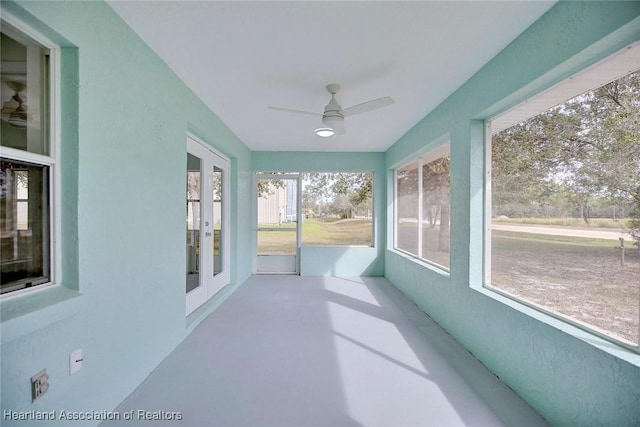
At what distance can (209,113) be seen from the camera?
11.0 feet

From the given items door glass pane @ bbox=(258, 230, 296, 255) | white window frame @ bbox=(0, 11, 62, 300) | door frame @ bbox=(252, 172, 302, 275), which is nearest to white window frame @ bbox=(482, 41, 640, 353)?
white window frame @ bbox=(0, 11, 62, 300)

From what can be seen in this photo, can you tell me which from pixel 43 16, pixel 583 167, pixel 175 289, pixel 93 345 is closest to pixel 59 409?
pixel 93 345

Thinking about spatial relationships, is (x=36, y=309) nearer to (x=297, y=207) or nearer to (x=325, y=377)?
(x=325, y=377)

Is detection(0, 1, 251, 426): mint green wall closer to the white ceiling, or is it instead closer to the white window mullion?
the white ceiling

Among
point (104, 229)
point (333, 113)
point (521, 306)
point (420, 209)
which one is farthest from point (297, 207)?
point (521, 306)

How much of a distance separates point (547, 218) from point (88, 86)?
302 cm

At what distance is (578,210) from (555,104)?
2.51ft

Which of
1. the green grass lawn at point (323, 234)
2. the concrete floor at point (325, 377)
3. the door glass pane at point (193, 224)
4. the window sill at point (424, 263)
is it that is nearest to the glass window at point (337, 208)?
the green grass lawn at point (323, 234)

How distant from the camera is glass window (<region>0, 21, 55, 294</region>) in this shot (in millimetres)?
1342

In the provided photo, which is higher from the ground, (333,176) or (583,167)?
(333,176)

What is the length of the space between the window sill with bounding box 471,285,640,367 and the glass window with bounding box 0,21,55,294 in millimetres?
2923

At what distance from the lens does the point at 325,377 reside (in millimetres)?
2180

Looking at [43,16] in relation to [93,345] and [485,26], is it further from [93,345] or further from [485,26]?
[485,26]

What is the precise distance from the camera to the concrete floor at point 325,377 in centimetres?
179
